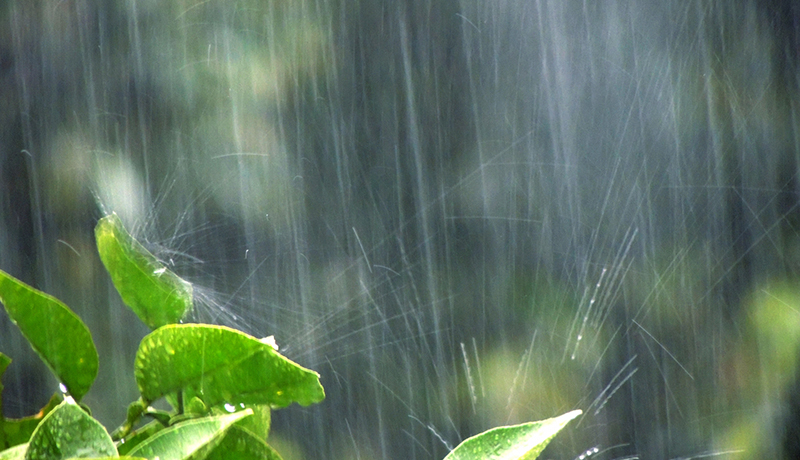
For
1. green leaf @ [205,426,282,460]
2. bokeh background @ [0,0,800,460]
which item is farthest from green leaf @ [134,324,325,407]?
bokeh background @ [0,0,800,460]

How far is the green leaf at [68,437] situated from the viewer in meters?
0.16

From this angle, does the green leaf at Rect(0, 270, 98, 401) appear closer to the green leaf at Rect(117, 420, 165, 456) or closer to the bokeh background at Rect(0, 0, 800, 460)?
the green leaf at Rect(117, 420, 165, 456)

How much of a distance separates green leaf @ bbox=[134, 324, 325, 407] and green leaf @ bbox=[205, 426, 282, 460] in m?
0.01

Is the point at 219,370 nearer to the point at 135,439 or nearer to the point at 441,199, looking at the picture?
the point at 135,439

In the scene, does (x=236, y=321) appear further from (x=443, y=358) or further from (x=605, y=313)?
(x=605, y=313)

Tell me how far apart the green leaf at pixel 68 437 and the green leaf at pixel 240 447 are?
0.03m

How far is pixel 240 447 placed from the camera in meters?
0.19

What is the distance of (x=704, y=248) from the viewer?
2.45ft

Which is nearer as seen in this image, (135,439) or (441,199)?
(135,439)

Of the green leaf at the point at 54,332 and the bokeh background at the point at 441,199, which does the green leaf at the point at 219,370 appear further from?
the bokeh background at the point at 441,199

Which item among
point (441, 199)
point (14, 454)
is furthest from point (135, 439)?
point (441, 199)

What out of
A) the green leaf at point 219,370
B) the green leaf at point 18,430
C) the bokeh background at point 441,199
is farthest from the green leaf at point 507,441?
the bokeh background at point 441,199

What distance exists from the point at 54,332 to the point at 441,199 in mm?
516

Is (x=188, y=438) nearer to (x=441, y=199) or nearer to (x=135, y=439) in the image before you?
(x=135, y=439)
